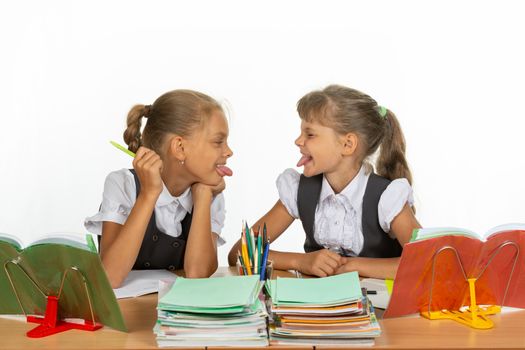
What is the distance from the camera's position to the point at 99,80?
14.6ft

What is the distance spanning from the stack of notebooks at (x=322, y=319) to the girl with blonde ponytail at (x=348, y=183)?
76cm

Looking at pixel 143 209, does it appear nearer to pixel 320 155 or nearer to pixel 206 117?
pixel 206 117

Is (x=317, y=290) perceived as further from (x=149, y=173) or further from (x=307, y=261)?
(x=149, y=173)

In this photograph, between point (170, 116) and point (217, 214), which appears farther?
point (217, 214)

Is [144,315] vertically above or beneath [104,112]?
beneath

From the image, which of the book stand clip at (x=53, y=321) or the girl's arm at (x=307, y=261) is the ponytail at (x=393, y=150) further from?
the book stand clip at (x=53, y=321)

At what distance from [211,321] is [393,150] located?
3.91 feet

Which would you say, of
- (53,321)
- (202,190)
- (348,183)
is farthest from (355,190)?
(53,321)

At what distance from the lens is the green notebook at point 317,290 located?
1.71m

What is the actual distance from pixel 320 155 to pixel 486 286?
0.81 m

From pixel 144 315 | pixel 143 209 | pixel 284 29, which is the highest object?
pixel 284 29

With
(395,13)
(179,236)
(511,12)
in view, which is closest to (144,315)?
(179,236)

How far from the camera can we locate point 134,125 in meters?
2.54

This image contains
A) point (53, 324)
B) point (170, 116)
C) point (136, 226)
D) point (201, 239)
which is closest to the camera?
point (53, 324)
